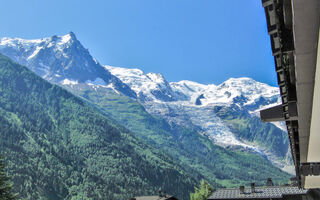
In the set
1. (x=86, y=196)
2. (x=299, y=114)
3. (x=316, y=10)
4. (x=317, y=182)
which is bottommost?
(x=86, y=196)

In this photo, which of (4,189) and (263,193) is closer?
(4,189)

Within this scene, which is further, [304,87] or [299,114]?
[299,114]

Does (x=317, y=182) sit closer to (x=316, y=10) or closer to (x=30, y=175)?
(x=316, y=10)

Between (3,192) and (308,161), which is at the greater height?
(308,161)

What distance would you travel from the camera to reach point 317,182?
19547 millimetres

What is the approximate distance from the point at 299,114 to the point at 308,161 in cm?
678

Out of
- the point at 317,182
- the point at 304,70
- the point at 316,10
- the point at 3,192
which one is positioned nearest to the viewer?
the point at 316,10

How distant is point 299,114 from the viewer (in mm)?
7551

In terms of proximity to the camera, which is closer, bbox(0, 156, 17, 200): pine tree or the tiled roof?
bbox(0, 156, 17, 200): pine tree

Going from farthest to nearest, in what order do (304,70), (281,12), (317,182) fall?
(317,182) < (304,70) < (281,12)

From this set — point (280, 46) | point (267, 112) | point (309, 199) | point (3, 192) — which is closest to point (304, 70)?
point (280, 46)

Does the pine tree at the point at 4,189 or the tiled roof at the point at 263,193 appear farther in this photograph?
the tiled roof at the point at 263,193

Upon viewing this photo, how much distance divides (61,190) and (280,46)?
204542 millimetres

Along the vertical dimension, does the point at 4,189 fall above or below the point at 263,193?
above
